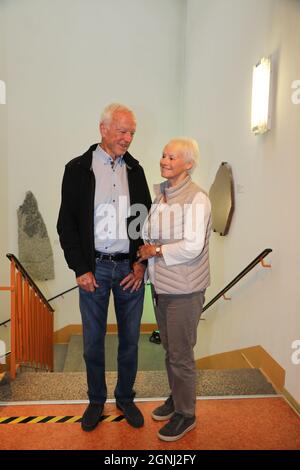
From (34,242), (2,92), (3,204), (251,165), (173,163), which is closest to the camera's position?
(173,163)

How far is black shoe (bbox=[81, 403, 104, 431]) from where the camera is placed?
1.97 meters

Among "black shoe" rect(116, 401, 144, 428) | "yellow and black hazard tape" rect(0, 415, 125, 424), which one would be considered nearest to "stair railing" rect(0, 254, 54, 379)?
"yellow and black hazard tape" rect(0, 415, 125, 424)

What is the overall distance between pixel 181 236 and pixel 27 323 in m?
1.96

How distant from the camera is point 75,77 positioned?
563cm

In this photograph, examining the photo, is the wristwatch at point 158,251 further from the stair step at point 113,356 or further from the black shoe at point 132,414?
the stair step at point 113,356

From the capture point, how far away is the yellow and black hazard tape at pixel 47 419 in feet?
6.74

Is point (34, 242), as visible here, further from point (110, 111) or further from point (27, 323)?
point (110, 111)

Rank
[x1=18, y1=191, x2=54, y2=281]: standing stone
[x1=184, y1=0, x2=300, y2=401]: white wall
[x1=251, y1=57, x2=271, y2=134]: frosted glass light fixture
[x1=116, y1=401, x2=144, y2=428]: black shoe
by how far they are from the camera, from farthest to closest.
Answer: [x1=18, y1=191, x2=54, y2=281]: standing stone, [x1=251, y1=57, x2=271, y2=134]: frosted glass light fixture, [x1=184, y1=0, x2=300, y2=401]: white wall, [x1=116, y1=401, x2=144, y2=428]: black shoe

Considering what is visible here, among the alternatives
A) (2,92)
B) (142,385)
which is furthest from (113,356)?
(2,92)

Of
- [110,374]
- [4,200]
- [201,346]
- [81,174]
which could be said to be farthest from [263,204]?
[4,200]

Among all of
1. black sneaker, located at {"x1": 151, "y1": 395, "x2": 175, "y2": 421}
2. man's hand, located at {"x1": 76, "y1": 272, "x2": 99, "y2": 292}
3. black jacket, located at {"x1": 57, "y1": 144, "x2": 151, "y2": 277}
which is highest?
black jacket, located at {"x1": 57, "y1": 144, "x2": 151, "y2": 277}

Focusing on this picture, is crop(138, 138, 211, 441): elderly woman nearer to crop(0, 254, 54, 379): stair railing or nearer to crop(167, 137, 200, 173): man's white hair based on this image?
crop(167, 137, 200, 173): man's white hair

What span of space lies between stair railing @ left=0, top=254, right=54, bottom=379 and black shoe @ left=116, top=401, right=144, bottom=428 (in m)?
0.94

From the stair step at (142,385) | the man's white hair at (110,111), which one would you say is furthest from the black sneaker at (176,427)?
the man's white hair at (110,111)
